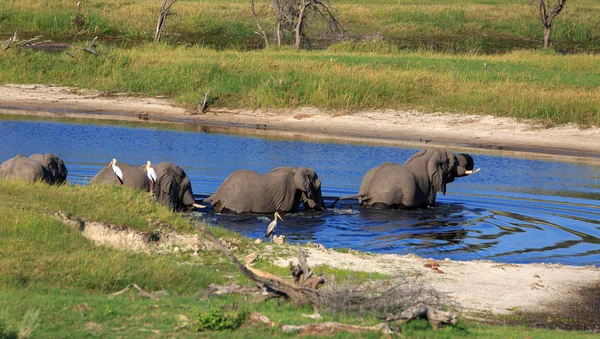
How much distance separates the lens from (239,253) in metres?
9.98

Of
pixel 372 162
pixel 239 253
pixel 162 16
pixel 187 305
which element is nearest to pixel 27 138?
pixel 372 162

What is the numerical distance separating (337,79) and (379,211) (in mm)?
11293

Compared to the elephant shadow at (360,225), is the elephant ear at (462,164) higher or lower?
higher

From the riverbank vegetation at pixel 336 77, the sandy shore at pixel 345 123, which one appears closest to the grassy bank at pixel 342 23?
the riverbank vegetation at pixel 336 77

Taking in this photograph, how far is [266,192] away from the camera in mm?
13938

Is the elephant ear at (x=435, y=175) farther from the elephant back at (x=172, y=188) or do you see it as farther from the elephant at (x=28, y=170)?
the elephant at (x=28, y=170)

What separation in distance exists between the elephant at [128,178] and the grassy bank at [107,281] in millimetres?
1938

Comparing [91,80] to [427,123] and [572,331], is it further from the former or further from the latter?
[572,331]

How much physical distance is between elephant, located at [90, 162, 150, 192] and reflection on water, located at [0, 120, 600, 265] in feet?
3.50

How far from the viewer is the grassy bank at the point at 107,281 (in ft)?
22.0

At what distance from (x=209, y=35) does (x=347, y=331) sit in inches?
1452

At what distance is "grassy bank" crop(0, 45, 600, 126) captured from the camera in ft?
78.6

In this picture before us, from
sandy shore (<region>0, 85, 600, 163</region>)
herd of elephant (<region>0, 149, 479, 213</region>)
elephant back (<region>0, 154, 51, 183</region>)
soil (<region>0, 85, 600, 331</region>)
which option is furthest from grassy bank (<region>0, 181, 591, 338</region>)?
sandy shore (<region>0, 85, 600, 163</region>)

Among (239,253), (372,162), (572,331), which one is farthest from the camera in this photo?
(372,162)
